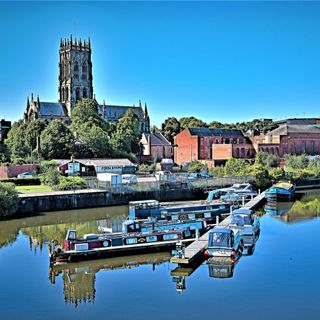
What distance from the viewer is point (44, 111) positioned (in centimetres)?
12812

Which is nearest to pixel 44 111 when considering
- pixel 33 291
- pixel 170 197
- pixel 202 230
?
pixel 170 197

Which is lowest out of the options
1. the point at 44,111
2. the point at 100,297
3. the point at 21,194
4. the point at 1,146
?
the point at 100,297

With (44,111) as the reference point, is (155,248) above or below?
below

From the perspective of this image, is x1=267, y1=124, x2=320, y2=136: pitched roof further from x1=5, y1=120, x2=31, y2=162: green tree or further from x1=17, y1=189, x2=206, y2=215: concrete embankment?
x1=5, y1=120, x2=31, y2=162: green tree

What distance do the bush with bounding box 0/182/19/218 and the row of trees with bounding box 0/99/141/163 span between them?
95.7 ft

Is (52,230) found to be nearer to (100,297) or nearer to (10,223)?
(10,223)

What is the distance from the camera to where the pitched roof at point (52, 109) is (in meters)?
128

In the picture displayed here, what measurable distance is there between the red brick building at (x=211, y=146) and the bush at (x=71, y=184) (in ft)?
121

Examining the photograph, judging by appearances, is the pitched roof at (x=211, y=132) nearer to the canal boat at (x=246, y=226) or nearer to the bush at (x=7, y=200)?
the bush at (x=7, y=200)

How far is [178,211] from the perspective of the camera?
41656 millimetres

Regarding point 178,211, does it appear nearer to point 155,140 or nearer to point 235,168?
point 235,168

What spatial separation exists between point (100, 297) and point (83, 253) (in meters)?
6.07

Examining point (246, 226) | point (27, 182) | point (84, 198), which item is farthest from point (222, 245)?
point (27, 182)

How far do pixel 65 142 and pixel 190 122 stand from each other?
161 ft
